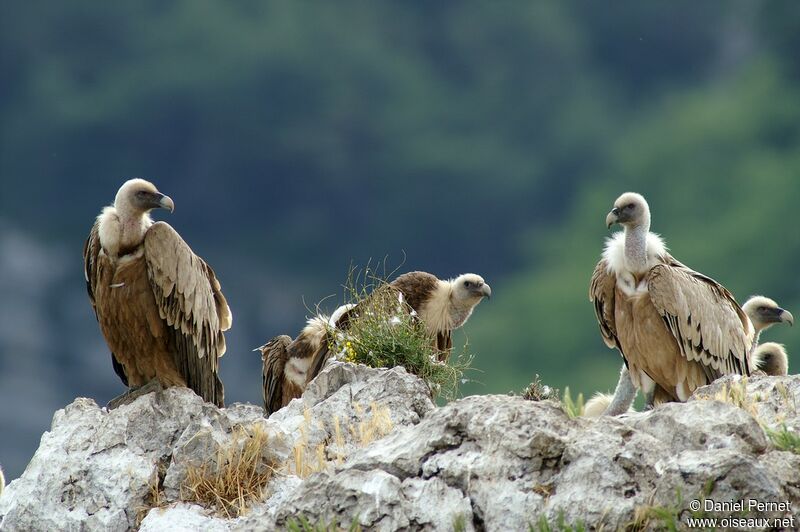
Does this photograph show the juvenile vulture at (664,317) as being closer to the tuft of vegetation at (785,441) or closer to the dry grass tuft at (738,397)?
the dry grass tuft at (738,397)

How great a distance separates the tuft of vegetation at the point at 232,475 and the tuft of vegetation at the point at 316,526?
1.55 m

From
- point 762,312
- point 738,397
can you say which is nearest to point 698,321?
point 762,312

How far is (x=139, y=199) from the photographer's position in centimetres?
1059

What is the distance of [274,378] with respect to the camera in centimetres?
1370

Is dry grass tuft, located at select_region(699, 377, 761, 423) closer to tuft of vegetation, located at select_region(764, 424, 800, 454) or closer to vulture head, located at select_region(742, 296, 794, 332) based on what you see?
tuft of vegetation, located at select_region(764, 424, 800, 454)

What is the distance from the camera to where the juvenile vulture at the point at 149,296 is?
10406mm

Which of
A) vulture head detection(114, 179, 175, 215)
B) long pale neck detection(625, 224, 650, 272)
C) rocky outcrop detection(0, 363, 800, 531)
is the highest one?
long pale neck detection(625, 224, 650, 272)

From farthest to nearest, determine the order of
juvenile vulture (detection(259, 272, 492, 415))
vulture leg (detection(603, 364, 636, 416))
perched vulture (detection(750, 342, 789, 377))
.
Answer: perched vulture (detection(750, 342, 789, 377)) < juvenile vulture (detection(259, 272, 492, 415)) < vulture leg (detection(603, 364, 636, 416))

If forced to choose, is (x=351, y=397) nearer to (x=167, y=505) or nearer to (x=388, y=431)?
(x=388, y=431)

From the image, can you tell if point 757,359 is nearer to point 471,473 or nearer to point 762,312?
point 762,312

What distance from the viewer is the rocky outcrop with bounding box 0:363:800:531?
6.57 metres

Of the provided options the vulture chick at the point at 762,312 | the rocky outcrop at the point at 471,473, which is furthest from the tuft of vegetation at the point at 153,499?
the vulture chick at the point at 762,312

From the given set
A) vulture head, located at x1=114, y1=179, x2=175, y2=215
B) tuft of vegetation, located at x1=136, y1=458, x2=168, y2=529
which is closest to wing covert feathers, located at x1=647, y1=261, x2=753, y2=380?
vulture head, located at x1=114, y1=179, x2=175, y2=215

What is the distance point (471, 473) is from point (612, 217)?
5.35 meters
